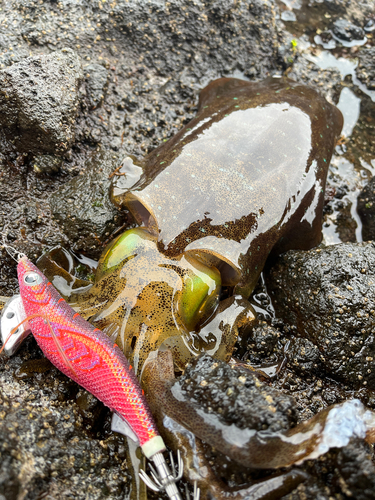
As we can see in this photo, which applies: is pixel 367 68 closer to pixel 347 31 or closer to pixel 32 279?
pixel 347 31

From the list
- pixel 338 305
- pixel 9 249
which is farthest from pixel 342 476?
pixel 9 249

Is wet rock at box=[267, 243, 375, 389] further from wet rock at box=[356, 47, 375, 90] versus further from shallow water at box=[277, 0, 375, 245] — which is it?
wet rock at box=[356, 47, 375, 90]

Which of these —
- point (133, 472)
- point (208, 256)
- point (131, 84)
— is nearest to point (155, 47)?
point (131, 84)

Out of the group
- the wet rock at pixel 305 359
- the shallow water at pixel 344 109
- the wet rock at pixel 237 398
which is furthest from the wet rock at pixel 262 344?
the shallow water at pixel 344 109

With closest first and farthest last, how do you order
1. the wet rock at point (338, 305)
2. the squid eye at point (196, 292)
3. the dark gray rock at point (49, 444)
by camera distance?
the dark gray rock at point (49, 444)
the squid eye at point (196, 292)
the wet rock at point (338, 305)

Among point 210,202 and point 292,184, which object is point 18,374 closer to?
point 210,202

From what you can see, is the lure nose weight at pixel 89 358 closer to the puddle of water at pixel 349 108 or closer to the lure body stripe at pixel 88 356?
the lure body stripe at pixel 88 356
